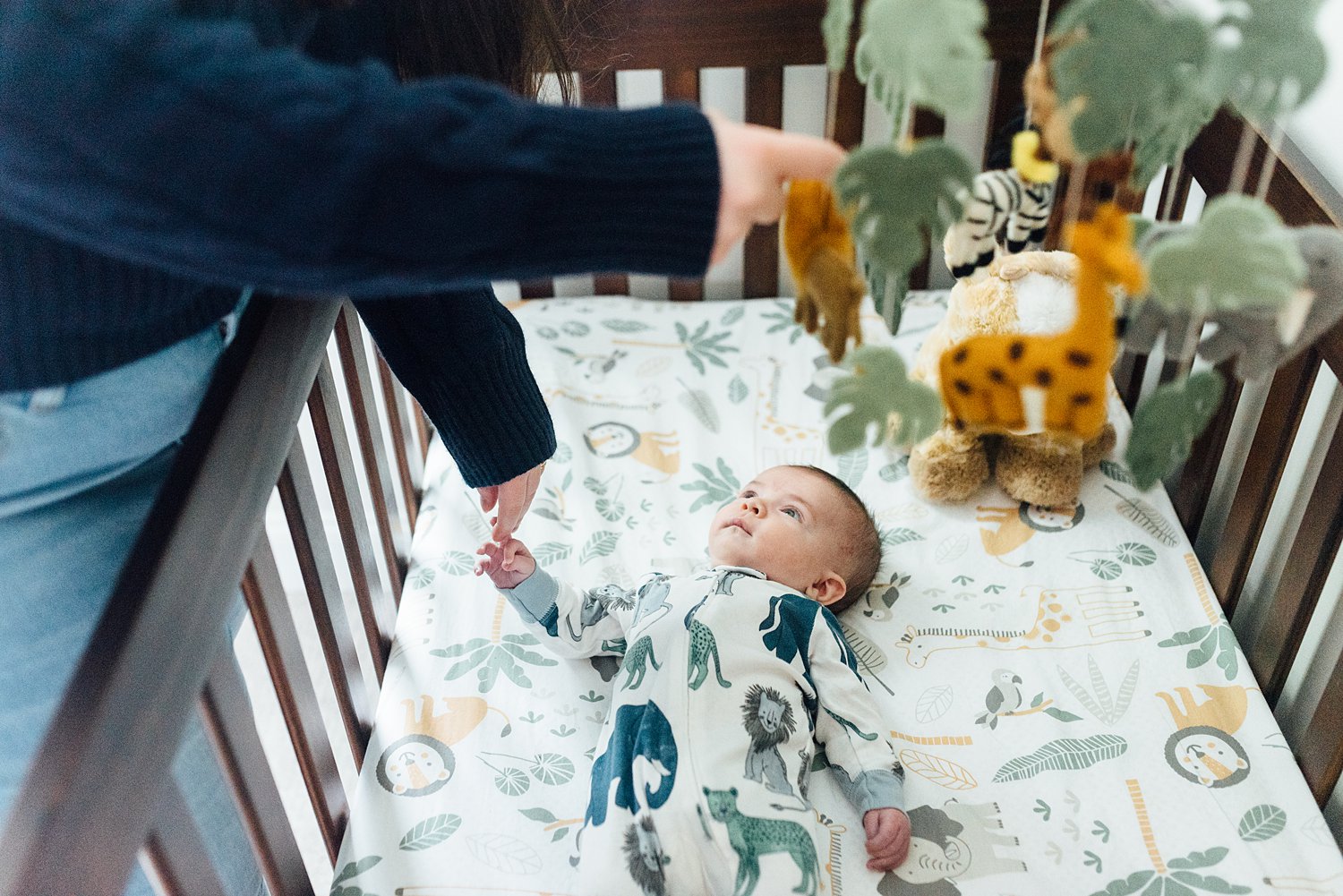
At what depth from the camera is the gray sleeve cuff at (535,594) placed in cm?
105

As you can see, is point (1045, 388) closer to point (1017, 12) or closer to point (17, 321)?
point (17, 321)

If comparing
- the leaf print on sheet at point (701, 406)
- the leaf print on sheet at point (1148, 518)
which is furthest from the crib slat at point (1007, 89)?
the leaf print on sheet at point (701, 406)

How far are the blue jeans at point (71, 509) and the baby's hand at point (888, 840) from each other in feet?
1.74

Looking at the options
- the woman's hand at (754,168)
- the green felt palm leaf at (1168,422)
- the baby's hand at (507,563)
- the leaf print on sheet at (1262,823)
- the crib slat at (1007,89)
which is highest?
the woman's hand at (754,168)

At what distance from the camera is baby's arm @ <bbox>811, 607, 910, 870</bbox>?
36.3 inches

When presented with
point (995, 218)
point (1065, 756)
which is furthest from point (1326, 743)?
point (995, 218)

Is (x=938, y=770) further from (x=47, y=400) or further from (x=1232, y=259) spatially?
(x=47, y=400)

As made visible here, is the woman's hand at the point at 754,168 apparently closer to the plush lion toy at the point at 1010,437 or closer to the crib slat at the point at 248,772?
the crib slat at the point at 248,772

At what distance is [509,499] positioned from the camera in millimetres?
1001

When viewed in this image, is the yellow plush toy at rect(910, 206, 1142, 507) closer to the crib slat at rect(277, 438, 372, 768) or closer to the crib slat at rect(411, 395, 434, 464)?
the crib slat at rect(277, 438, 372, 768)

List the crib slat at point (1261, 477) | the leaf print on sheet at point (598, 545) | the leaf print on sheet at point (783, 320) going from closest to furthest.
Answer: the crib slat at point (1261, 477) → the leaf print on sheet at point (598, 545) → the leaf print on sheet at point (783, 320)

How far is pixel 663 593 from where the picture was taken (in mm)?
1078

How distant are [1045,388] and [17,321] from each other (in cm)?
52

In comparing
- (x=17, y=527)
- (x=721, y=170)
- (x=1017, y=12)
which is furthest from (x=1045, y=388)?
(x=1017, y=12)
